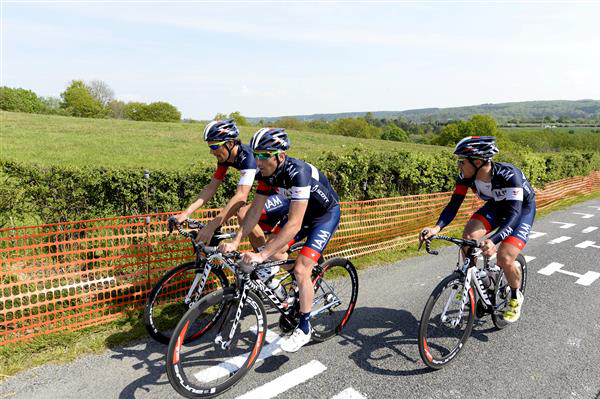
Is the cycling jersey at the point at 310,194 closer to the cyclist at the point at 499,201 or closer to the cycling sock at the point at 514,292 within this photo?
the cyclist at the point at 499,201

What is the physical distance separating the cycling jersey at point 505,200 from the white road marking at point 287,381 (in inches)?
80.7

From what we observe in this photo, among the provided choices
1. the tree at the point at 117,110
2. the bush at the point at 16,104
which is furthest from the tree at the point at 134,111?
the bush at the point at 16,104

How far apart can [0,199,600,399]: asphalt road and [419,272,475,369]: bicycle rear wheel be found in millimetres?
160

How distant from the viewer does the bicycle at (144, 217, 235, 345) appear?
3.99 m

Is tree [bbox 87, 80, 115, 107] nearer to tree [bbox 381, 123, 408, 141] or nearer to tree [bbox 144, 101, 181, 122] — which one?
tree [bbox 144, 101, 181, 122]

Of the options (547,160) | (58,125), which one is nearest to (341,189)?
(547,160)

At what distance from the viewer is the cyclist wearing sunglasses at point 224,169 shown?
13.3 ft

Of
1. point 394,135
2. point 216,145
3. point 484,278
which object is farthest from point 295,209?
point 394,135

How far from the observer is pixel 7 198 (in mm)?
5344

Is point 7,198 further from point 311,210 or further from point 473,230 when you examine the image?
point 473,230

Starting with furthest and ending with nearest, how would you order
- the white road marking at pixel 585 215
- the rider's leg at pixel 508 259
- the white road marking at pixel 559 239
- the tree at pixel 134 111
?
the tree at pixel 134 111 → the white road marking at pixel 585 215 → the white road marking at pixel 559 239 → the rider's leg at pixel 508 259

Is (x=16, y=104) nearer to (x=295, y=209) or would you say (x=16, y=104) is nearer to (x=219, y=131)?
(x=219, y=131)

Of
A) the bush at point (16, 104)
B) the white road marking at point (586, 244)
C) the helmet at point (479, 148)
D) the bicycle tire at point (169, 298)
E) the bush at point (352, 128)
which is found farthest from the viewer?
the bush at point (352, 128)

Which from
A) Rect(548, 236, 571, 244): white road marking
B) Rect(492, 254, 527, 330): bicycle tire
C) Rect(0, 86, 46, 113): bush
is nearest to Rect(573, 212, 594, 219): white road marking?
Rect(548, 236, 571, 244): white road marking
